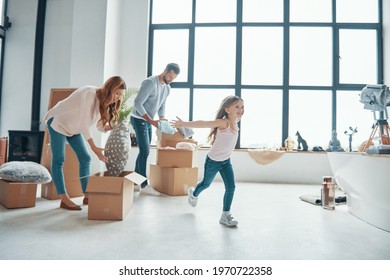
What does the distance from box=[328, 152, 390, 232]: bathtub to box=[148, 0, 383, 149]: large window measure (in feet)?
6.86

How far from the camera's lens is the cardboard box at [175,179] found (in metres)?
2.45

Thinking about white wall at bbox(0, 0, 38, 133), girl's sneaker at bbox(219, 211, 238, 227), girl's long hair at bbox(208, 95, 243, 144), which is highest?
white wall at bbox(0, 0, 38, 133)

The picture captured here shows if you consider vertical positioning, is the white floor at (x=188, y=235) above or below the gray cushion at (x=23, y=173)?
below

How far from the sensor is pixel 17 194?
1802 mm

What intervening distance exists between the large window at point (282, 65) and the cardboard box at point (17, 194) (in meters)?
2.64

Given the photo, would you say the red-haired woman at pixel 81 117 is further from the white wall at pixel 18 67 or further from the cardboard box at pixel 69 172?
the white wall at pixel 18 67

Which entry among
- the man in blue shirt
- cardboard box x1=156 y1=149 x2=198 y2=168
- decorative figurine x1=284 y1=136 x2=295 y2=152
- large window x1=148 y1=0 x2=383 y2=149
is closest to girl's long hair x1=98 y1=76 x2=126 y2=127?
the man in blue shirt

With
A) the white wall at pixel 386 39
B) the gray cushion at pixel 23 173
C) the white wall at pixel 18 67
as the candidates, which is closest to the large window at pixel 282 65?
the white wall at pixel 386 39

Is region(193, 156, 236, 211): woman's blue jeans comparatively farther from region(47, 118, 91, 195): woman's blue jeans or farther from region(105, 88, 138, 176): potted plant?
region(47, 118, 91, 195): woman's blue jeans

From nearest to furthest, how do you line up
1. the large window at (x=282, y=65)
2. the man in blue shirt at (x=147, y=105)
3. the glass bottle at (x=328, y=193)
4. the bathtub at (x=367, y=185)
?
the bathtub at (x=367, y=185), the glass bottle at (x=328, y=193), the man in blue shirt at (x=147, y=105), the large window at (x=282, y=65)

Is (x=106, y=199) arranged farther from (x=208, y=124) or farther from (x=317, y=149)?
(x=317, y=149)

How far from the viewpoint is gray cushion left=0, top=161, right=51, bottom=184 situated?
5.85 ft

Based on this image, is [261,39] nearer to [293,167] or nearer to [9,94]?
[293,167]
